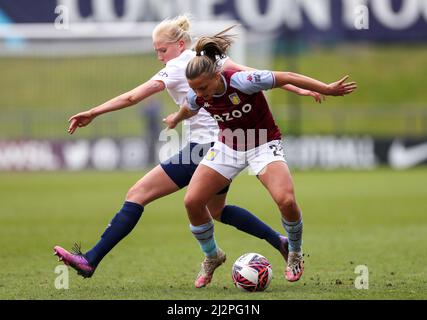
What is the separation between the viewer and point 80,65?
84.3 feet

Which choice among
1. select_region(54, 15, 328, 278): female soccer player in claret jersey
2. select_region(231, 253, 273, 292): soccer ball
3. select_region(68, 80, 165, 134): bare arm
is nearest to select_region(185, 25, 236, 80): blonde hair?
select_region(54, 15, 328, 278): female soccer player in claret jersey

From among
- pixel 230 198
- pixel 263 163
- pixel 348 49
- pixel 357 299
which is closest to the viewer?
pixel 357 299

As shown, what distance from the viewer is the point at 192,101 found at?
6.93 meters

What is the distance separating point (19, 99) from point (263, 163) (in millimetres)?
22892

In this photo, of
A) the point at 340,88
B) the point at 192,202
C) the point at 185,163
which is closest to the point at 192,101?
the point at 185,163

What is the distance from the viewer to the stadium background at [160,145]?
790cm

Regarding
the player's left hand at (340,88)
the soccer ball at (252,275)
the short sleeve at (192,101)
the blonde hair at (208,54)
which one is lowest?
the soccer ball at (252,275)

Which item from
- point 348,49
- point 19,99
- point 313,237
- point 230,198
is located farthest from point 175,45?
point 348,49

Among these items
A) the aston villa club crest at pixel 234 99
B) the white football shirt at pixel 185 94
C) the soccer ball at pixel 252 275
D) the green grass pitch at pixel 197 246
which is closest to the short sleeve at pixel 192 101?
the white football shirt at pixel 185 94

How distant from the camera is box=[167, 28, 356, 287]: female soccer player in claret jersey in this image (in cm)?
656

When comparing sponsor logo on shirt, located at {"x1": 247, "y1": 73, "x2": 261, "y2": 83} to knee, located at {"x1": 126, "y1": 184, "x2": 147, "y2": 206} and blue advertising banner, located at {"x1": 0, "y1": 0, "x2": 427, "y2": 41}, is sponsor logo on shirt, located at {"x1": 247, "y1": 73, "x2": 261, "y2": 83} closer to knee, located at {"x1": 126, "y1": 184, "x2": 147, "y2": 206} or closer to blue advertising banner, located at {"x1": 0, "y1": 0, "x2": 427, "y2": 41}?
knee, located at {"x1": 126, "y1": 184, "x2": 147, "y2": 206}

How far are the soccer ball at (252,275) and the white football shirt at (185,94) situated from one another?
1103mm

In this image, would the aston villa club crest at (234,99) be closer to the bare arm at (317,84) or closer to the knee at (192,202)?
the bare arm at (317,84)

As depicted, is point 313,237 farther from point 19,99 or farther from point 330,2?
point 19,99
